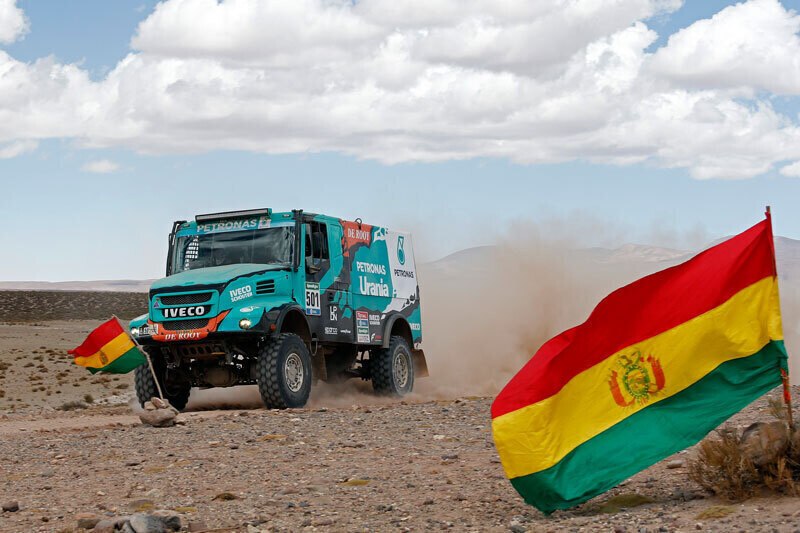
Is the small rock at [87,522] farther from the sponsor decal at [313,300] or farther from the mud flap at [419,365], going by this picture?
the mud flap at [419,365]

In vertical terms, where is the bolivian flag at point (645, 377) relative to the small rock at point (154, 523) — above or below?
above

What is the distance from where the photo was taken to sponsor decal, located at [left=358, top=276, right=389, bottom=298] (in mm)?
20277

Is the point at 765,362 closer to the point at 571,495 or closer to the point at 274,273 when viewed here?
the point at 571,495

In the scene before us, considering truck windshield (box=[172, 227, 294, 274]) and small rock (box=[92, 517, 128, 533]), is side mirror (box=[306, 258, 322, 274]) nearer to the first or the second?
truck windshield (box=[172, 227, 294, 274])

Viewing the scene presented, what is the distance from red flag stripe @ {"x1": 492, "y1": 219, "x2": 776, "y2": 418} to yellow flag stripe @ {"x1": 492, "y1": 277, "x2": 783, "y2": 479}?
6cm

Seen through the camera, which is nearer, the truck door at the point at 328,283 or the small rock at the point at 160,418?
the small rock at the point at 160,418

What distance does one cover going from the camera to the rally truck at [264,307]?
17422 mm

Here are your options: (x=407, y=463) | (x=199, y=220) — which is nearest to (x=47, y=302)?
(x=199, y=220)

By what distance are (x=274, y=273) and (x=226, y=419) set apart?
2.85 meters

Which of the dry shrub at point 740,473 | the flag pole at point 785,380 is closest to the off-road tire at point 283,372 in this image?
the dry shrub at point 740,473

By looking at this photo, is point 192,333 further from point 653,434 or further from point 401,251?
point 653,434

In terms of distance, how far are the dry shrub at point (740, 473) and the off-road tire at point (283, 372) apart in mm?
10260

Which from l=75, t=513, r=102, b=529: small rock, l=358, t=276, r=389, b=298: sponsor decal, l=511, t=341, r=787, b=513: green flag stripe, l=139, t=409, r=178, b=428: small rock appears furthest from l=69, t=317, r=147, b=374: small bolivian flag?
l=511, t=341, r=787, b=513: green flag stripe

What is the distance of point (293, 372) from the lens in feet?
59.0
